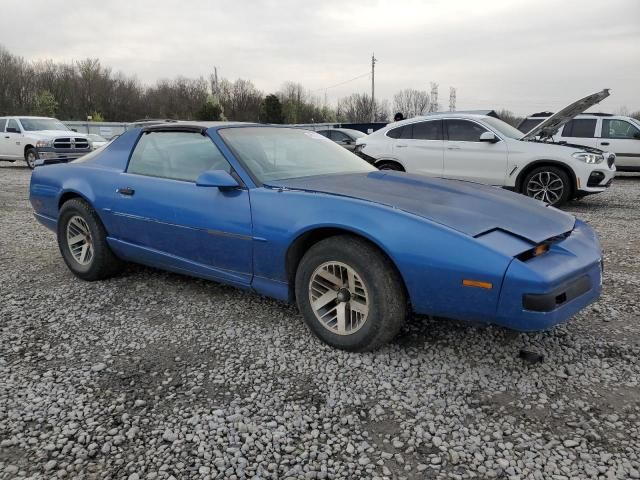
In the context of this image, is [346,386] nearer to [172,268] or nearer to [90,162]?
[172,268]

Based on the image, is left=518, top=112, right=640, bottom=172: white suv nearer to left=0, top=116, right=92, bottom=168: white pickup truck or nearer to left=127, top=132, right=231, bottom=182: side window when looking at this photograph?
left=127, top=132, right=231, bottom=182: side window

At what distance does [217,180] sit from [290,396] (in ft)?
A: 4.54

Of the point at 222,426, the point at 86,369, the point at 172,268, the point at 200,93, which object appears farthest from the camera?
the point at 200,93

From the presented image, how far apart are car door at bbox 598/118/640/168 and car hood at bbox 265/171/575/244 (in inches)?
384

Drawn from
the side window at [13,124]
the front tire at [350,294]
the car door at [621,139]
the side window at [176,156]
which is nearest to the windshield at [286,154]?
the side window at [176,156]

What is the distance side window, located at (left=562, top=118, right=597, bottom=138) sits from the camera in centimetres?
1129

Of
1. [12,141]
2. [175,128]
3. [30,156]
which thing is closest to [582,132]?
[175,128]

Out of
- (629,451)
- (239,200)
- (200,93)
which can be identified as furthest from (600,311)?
(200,93)

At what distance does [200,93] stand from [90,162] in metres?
62.9

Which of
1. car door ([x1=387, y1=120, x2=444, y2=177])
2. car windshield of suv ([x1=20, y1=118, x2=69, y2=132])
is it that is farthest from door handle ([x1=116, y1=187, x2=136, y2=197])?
car windshield of suv ([x1=20, y1=118, x2=69, y2=132])

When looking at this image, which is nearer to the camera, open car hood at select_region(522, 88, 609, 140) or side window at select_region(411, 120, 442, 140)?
open car hood at select_region(522, 88, 609, 140)

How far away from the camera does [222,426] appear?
84.9 inches

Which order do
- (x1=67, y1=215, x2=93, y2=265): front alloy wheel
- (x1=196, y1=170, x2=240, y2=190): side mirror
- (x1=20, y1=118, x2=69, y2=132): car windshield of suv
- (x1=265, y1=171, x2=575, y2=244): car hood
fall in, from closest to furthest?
(x1=265, y1=171, x2=575, y2=244): car hood, (x1=196, y1=170, x2=240, y2=190): side mirror, (x1=67, y1=215, x2=93, y2=265): front alloy wheel, (x1=20, y1=118, x2=69, y2=132): car windshield of suv

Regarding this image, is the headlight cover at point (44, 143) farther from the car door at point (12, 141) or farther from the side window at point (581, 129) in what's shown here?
the side window at point (581, 129)
